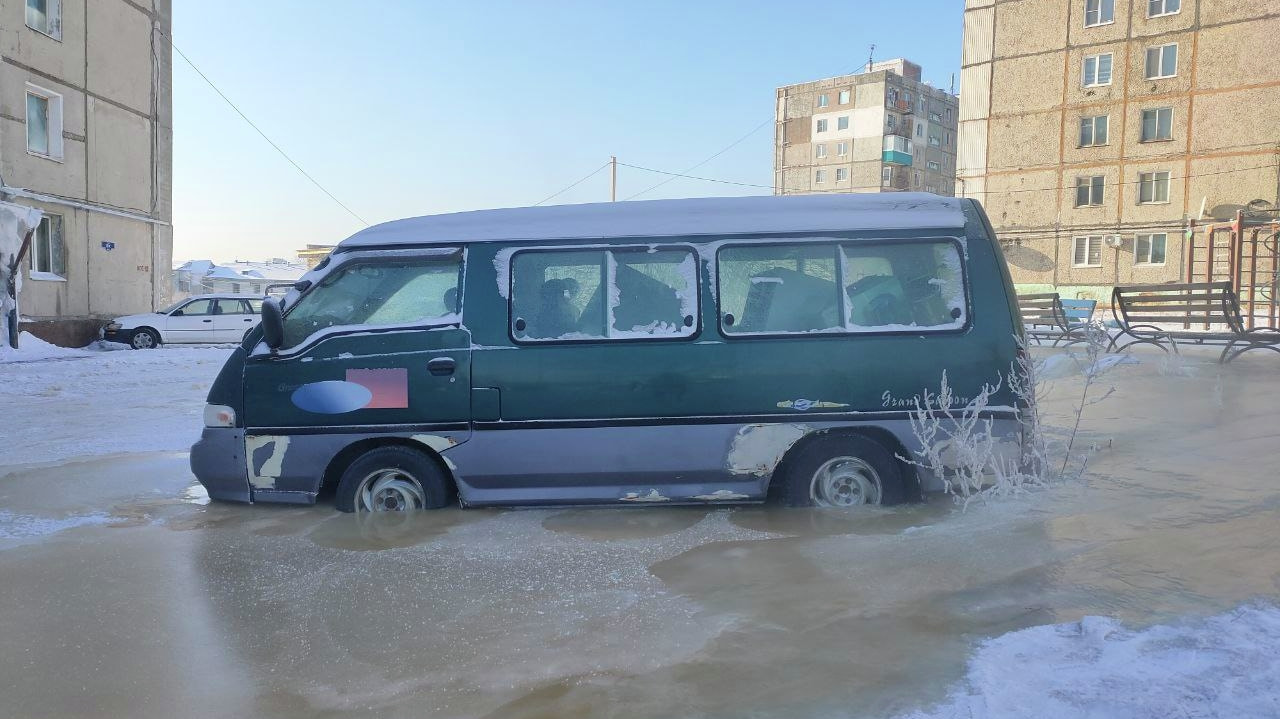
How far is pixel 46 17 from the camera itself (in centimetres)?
1894

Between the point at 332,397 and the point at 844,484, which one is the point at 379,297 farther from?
the point at 844,484

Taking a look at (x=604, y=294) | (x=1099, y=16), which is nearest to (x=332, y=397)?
(x=604, y=294)

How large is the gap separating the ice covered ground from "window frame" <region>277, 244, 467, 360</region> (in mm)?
1120

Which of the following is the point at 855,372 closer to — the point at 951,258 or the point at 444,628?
the point at 951,258

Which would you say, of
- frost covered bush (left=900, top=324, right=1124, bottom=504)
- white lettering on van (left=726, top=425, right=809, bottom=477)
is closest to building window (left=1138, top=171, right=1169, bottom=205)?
frost covered bush (left=900, top=324, right=1124, bottom=504)

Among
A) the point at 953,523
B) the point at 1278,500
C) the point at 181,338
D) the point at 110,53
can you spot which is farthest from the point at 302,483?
the point at 110,53

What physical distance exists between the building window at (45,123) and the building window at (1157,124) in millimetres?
36543

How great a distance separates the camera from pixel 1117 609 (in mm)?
3633

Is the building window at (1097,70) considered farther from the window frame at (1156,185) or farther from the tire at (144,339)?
the tire at (144,339)

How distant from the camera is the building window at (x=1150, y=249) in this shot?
34.3m

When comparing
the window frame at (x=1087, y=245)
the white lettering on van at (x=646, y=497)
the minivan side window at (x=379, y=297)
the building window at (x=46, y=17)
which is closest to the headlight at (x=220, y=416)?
the minivan side window at (x=379, y=297)

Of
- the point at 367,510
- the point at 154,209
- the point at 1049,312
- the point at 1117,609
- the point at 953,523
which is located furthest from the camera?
the point at 154,209

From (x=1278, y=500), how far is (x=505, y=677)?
4751mm

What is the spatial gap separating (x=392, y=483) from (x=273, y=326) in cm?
117
